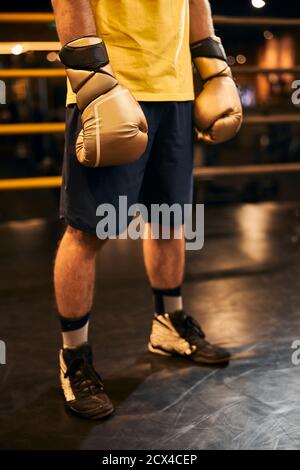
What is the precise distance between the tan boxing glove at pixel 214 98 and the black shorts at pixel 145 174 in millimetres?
36

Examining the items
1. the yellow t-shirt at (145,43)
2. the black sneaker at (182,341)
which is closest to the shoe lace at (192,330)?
the black sneaker at (182,341)

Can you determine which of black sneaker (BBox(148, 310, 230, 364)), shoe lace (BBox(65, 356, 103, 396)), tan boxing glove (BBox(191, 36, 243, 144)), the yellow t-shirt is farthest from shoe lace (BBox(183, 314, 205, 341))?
the yellow t-shirt

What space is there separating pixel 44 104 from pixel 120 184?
16.6 ft

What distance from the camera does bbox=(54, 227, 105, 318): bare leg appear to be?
115 cm

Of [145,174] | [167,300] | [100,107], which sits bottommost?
[167,300]

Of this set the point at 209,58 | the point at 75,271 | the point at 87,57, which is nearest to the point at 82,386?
the point at 75,271

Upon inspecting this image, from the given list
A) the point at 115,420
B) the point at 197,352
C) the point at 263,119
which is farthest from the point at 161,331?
the point at 263,119

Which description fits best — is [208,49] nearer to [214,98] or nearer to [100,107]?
[214,98]

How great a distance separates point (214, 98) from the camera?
1.26 metres

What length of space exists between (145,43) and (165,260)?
1.71 feet

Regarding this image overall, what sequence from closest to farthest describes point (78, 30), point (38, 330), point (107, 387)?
point (78, 30), point (107, 387), point (38, 330)

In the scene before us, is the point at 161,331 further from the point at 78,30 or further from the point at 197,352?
the point at 78,30

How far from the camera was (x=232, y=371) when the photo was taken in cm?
127

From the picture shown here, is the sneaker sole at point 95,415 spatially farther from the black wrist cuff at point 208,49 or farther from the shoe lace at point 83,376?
the black wrist cuff at point 208,49
